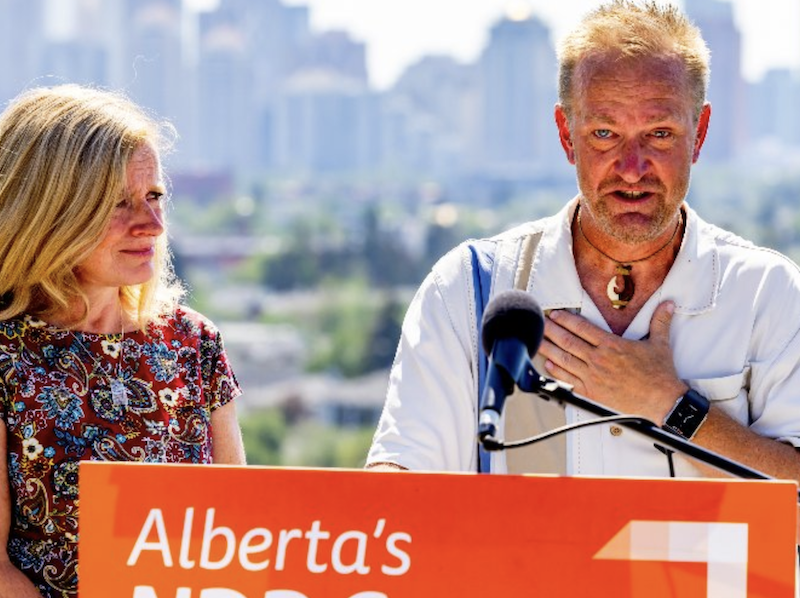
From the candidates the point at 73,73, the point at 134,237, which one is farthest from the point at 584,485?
the point at 73,73

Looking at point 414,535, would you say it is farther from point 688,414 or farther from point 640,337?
point 640,337

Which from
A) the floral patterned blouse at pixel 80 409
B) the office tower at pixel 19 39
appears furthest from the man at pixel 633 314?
the office tower at pixel 19 39

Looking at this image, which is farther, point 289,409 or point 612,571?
point 289,409

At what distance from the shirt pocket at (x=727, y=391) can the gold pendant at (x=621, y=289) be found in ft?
0.66

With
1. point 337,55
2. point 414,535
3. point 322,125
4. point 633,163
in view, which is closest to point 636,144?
point 633,163

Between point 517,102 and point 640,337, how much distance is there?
132838mm

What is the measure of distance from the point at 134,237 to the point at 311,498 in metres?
1.12

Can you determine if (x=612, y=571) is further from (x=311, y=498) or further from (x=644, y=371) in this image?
(x=644, y=371)

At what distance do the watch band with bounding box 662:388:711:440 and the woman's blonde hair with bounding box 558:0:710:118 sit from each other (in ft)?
1.60

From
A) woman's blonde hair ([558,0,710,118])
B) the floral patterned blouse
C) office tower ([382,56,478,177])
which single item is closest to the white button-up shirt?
woman's blonde hair ([558,0,710,118])

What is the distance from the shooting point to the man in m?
2.59

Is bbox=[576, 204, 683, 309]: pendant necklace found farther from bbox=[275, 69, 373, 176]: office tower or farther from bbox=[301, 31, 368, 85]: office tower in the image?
bbox=[301, 31, 368, 85]: office tower

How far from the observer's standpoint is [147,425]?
115 inches

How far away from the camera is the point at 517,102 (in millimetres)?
134125
